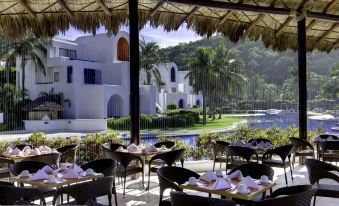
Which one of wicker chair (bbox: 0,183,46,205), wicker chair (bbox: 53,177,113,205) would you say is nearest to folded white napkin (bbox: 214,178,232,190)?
wicker chair (bbox: 53,177,113,205)

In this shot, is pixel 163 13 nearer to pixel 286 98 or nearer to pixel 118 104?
pixel 286 98

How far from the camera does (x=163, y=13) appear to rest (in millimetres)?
7480

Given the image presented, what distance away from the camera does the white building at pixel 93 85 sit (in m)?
10.9

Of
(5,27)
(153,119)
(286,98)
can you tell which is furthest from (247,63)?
(5,27)

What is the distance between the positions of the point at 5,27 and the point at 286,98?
22.5 ft

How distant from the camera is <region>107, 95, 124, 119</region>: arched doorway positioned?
13.9 meters

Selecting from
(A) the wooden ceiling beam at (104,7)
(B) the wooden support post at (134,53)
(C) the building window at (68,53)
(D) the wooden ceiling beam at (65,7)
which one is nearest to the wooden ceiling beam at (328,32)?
(B) the wooden support post at (134,53)

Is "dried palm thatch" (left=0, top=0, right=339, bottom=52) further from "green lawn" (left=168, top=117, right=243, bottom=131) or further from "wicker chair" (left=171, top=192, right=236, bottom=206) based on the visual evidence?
"wicker chair" (left=171, top=192, right=236, bottom=206)

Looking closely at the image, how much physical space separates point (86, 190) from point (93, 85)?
607 inches

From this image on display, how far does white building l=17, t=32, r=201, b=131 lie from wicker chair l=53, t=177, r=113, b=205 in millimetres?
5963

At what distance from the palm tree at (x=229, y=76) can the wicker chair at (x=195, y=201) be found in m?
6.20

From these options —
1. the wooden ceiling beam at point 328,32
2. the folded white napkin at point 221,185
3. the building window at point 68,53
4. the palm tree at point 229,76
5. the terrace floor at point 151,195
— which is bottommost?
A: the terrace floor at point 151,195

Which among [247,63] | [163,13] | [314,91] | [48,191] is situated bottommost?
[48,191]

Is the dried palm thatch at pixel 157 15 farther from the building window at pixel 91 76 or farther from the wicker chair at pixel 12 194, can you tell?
the building window at pixel 91 76
